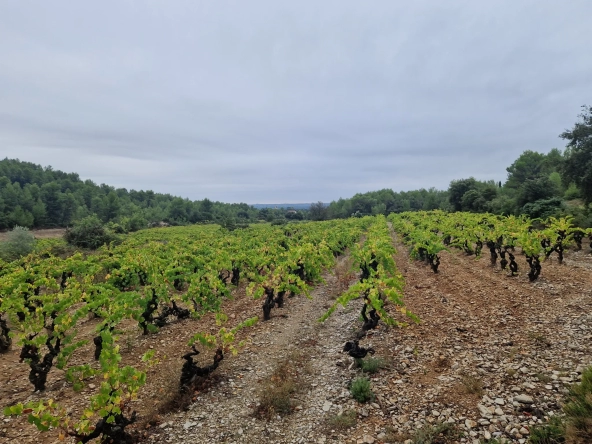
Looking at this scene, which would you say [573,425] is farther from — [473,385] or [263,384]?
[263,384]

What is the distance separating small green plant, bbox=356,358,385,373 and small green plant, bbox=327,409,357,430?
148 cm

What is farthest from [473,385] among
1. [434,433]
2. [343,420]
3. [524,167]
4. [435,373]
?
[524,167]

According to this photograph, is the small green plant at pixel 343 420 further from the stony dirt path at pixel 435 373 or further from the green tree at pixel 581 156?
the green tree at pixel 581 156

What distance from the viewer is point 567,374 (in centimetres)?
588

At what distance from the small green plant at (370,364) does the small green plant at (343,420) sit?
148cm

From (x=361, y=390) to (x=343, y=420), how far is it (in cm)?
86

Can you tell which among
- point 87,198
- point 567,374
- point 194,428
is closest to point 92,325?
point 194,428

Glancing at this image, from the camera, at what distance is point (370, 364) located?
24.6 feet

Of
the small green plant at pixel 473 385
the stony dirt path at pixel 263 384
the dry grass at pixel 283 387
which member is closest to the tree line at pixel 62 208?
the stony dirt path at pixel 263 384

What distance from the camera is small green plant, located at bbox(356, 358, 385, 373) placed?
7432 mm

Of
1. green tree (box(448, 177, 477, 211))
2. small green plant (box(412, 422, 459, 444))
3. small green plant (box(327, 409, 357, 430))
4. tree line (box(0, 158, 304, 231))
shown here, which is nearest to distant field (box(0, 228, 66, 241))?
tree line (box(0, 158, 304, 231))

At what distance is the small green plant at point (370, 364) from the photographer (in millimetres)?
7432

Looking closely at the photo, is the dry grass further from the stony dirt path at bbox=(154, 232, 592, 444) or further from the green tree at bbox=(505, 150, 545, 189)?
the green tree at bbox=(505, 150, 545, 189)

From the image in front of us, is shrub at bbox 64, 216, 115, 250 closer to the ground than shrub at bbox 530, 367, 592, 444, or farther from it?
farther from it
